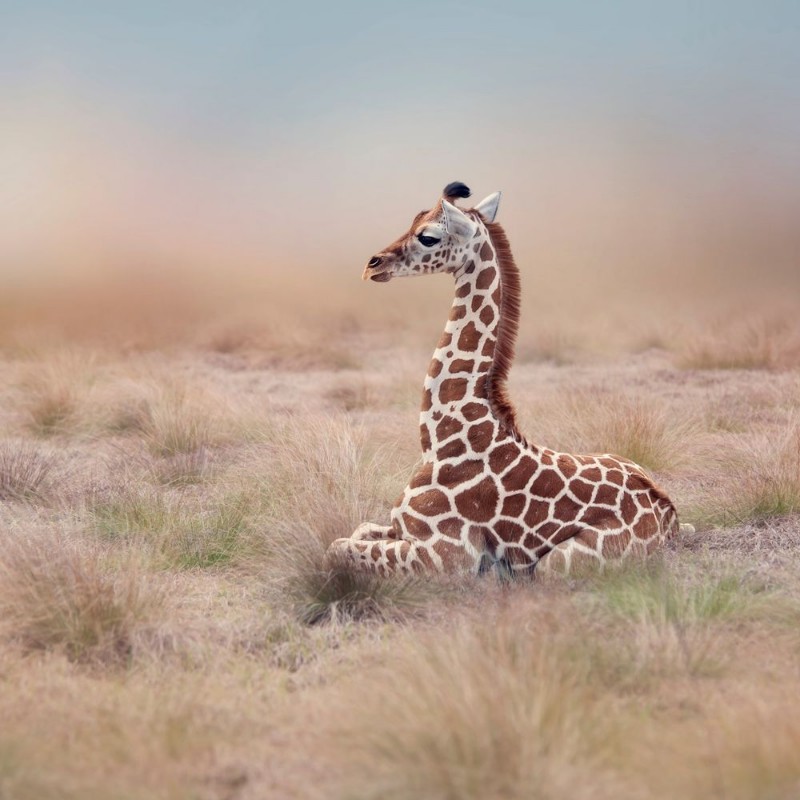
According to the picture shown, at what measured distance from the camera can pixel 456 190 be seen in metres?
5.09

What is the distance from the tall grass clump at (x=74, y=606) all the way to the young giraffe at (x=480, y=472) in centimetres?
98

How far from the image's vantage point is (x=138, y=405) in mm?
10375

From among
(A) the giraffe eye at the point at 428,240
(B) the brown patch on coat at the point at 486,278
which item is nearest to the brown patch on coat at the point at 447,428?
(B) the brown patch on coat at the point at 486,278

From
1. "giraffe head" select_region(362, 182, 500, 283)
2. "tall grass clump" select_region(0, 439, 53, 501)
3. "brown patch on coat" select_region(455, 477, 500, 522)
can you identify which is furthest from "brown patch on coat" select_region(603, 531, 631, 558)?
"tall grass clump" select_region(0, 439, 53, 501)

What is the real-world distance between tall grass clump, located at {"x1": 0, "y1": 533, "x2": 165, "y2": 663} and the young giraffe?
98 centimetres

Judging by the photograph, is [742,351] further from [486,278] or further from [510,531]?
[510,531]

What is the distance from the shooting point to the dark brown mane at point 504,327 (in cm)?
511

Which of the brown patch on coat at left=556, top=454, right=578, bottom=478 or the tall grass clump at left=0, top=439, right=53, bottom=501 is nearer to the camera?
the brown patch on coat at left=556, top=454, right=578, bottom=478

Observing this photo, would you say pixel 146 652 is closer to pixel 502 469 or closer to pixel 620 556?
pixel 502 469

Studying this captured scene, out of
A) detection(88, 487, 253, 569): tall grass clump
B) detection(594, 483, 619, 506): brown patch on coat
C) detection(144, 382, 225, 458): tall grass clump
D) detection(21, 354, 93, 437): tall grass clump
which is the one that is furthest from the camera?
detection(21, 354, 93, 437): tall grass clump

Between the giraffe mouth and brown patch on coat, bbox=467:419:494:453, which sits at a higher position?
the giraffe mouth

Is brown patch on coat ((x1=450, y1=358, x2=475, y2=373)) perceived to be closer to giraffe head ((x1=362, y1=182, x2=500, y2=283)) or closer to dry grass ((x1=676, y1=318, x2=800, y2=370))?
giraffe head ((x1=362, y1=182, x2=500, y2=283))

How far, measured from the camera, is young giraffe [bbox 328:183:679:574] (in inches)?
195

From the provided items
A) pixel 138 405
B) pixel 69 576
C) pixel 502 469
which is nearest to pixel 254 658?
pixel 69 576
